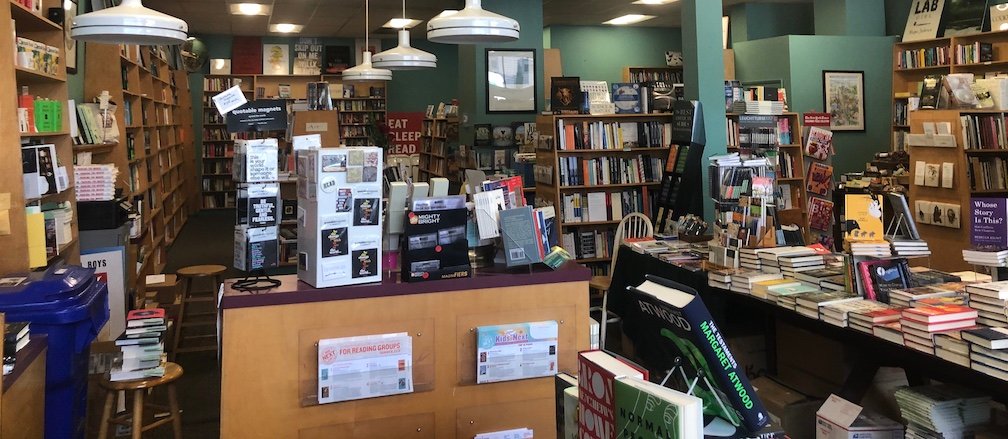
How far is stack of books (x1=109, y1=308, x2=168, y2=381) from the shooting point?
3.39 meters

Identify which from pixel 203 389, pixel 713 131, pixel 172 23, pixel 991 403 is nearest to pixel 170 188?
pixel 203 389

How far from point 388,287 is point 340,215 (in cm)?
33

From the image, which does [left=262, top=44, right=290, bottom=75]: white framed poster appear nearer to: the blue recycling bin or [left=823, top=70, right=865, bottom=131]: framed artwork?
[left=823, top=70, right=865, bottom=131]: framed artwork

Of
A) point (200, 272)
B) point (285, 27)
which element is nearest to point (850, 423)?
point (200, 272)

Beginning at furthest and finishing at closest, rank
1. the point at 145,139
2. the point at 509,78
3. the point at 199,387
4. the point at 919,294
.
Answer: the point at 509,78
the point at 145,139
the point at 199,387
the point at 919,294

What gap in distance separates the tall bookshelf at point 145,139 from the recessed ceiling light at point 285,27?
1704 millimetres

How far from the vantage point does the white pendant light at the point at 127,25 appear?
2951 millimetres

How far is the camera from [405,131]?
1426cm

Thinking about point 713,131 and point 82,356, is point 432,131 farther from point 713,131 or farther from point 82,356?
point 82,356

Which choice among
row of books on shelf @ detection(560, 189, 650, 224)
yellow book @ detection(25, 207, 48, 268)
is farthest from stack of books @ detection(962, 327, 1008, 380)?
row of books on shelf @ detection(560, 189, 650, 224)

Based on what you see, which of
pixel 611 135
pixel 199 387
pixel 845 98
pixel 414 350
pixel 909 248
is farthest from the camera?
pixel 845 98

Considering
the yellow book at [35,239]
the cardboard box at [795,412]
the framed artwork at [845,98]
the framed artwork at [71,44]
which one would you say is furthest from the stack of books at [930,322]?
the framed artwork at [845,98]

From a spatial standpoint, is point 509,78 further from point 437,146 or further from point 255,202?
point 255,202

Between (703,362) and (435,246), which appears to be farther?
(435,246)
